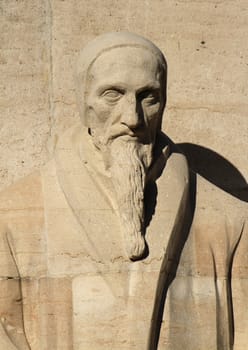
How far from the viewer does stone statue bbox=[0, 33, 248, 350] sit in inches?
441

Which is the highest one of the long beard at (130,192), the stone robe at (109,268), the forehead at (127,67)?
the forehead at (127,67)

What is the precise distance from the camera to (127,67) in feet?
37.0

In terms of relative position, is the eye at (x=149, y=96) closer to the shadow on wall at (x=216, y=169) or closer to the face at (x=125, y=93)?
the face at (x=125, y=93)

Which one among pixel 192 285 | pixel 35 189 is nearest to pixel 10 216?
pixel 35 189

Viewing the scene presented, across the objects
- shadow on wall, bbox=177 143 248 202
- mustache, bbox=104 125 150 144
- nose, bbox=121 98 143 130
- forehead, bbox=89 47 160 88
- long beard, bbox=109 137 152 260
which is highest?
forehead, bbox=89 47 160 88

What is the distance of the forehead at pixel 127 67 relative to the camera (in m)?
11.3

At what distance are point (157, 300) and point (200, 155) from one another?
173 centimetres

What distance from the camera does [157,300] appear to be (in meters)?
11.2

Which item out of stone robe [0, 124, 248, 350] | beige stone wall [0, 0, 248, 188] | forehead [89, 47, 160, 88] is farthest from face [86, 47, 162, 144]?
beige stone wall [0, 0, 248, 188]

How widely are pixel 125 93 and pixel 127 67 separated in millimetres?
114

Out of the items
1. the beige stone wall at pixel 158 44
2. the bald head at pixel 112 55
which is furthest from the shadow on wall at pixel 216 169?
the bald head at pixel 112 55

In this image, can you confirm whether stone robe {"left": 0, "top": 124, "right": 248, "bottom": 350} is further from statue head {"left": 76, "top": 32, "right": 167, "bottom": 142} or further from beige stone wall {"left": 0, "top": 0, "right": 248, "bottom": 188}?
beige stone wall {"left": 0, "top": 0, "right": 248, "bottom": 188}

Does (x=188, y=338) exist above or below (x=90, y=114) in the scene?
below

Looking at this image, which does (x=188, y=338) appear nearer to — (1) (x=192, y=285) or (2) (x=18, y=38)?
(1) (x=192, y=285)
